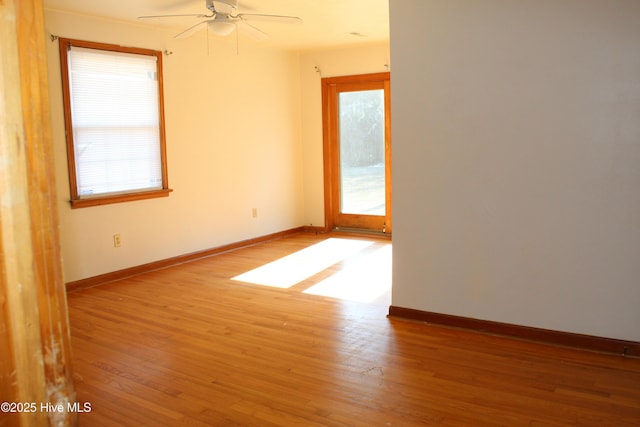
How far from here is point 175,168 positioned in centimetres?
568

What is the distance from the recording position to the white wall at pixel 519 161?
3088 millimetres

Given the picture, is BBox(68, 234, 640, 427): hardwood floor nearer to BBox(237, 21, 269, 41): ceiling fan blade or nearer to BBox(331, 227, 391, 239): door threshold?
BBox(237, 21, 269, 41): ceiling fan blade

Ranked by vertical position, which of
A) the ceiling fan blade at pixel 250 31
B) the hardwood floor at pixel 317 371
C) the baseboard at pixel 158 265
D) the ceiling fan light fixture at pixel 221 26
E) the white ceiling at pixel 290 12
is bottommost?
the hardwood floor at pixel 317 371

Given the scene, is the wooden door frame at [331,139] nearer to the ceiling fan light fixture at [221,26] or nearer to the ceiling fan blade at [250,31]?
the ceiling fan blade at [250,31]

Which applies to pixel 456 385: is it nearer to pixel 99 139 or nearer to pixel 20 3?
pixel 20 3

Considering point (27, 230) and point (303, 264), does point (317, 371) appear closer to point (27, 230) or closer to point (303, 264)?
point (27, 230)

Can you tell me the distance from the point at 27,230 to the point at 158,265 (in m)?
4.86

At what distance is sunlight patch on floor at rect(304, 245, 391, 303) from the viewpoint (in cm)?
450

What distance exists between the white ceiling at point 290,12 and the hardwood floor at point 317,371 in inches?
101

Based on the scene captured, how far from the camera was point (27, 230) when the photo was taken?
2.84 ft

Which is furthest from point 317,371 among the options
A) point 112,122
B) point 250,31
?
point 112,122

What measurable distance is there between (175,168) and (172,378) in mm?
3166

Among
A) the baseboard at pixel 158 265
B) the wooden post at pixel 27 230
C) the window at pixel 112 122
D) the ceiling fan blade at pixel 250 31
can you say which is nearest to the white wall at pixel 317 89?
the baseboard at pixel 158 265

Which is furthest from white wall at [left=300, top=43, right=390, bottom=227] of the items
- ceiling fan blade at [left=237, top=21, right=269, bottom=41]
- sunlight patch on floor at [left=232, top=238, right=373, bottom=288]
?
ceiling fan blade at [left=237, top=21, right=269, bottom=41]
